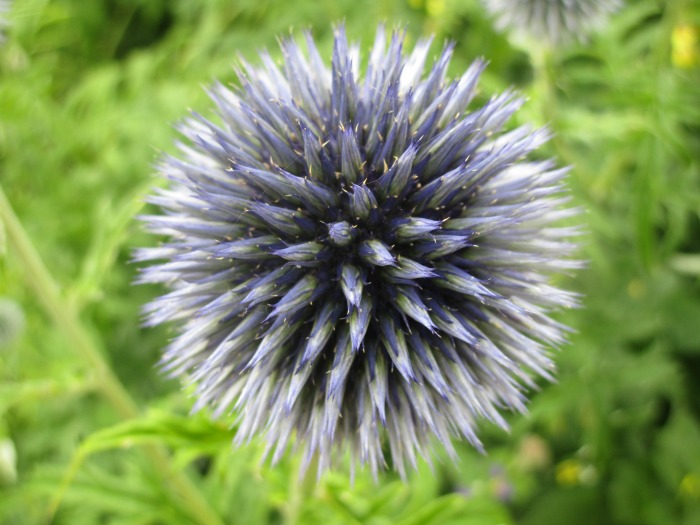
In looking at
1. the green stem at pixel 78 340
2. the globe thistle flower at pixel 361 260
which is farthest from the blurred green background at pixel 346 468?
the globe thistle flower at pixel 361 260

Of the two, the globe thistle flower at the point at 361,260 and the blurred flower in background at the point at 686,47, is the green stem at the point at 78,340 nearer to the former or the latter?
the globe thistle flower at the point at 361,260

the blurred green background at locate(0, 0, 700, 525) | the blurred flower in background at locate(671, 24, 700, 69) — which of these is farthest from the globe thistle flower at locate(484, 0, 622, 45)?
the blurred flower in background at locate(671, 24, 700, 69)

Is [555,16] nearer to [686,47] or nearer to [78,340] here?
[686,47]

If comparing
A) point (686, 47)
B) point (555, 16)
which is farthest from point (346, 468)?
point (686, 47)

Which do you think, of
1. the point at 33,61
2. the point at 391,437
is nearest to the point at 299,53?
the point at 391,437

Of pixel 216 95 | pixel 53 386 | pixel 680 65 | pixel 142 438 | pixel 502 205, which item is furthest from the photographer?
pixel 680 65

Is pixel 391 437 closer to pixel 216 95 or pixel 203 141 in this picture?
pixel 203 141
